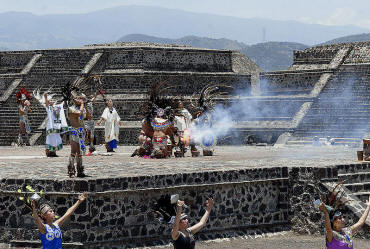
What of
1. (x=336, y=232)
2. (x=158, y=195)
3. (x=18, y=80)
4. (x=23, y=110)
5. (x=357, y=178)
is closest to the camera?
(x=336, y=232)

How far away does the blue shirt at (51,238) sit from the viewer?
29.9 feet

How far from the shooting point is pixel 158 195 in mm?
13078

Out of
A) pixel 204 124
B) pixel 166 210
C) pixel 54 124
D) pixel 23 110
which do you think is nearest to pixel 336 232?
pixel 166 210

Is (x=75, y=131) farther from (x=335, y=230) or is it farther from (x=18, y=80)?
(x=18, y=80)

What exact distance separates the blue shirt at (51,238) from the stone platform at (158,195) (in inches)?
115

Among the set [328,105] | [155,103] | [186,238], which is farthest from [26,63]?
[186,238]

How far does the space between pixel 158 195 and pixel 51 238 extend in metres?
4.10

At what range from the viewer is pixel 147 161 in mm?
16750

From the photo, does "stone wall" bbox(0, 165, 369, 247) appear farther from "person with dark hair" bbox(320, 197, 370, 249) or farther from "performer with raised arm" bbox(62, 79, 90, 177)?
"person with dark hair" bbox(320, 197, 370, 249)

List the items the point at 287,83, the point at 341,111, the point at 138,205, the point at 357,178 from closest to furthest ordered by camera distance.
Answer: the point at 138,205, the point at 357,178, the point at 341,111, the point at 287,83

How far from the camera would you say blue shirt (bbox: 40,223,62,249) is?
29.9 ft

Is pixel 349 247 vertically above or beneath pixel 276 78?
beneath

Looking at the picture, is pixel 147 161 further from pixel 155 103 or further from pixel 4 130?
pixel 4 130

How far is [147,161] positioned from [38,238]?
479cm
